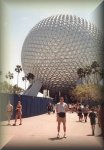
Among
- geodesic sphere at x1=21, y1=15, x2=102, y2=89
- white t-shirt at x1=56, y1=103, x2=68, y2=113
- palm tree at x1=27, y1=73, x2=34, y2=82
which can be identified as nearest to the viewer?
white t-shirt at x1=56, y1=103, x2=68, y2=113

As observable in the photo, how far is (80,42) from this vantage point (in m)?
77.9

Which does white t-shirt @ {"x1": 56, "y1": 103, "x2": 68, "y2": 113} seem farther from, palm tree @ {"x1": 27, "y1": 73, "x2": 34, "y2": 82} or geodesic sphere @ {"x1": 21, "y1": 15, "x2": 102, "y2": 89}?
palm tree @ {"x1": 27, "y1": 73, "x2": 34, "y2": 82}

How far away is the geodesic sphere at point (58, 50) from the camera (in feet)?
256

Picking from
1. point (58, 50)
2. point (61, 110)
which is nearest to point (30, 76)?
point (58, 50)

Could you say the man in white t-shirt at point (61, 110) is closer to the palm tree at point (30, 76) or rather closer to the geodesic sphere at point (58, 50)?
the geodesic sphere at point (58, 50)

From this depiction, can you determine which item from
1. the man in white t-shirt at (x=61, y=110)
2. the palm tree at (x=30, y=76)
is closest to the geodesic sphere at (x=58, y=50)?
the palm tree at (x=30, y=76)

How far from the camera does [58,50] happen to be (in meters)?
80.0

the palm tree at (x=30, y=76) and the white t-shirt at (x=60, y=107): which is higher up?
the palm tree at (x=30, y=76)

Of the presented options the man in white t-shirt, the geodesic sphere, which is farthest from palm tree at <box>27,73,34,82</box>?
the man in white t-shirt

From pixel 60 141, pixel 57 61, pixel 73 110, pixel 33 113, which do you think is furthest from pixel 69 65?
pixel 60 141

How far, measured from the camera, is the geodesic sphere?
256ft

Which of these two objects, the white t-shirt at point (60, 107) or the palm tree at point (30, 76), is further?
the palm tree at point (30, 76)

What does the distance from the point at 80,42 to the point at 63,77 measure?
973cm

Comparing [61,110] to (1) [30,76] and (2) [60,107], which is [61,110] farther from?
(1) [30,76]
